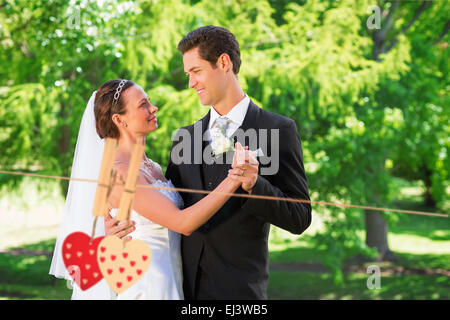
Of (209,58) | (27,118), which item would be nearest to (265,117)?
(209,58)

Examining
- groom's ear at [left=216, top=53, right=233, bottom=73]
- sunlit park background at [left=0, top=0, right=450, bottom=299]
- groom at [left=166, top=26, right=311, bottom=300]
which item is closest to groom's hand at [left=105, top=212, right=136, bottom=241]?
groom at [left=166, top=26, right=311, bottom=300]

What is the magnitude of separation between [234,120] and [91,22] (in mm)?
4774

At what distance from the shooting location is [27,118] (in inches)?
276

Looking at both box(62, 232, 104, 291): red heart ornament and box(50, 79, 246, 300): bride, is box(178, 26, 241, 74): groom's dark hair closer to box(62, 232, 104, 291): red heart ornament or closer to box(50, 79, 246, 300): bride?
box(50, 79, 246, 300): bride

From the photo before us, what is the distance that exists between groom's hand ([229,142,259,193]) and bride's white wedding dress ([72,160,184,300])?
45 cm

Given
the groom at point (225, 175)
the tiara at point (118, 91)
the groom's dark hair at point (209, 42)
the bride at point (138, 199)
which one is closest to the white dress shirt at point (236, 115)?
the groom at point (225, 175)

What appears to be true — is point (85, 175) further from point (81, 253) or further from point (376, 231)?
point (376, 231)

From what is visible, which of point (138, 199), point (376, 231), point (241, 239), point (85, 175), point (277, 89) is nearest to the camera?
point (138, 199)

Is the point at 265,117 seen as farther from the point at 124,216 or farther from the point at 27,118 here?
the point at 27,118

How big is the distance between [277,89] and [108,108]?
504 centimetres

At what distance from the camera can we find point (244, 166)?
1.85 metres

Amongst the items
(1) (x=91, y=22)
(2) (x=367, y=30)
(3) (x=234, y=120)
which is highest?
(2) (x=367, y=30)

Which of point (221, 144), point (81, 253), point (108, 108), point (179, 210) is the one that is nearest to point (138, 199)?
point (179, 210)
